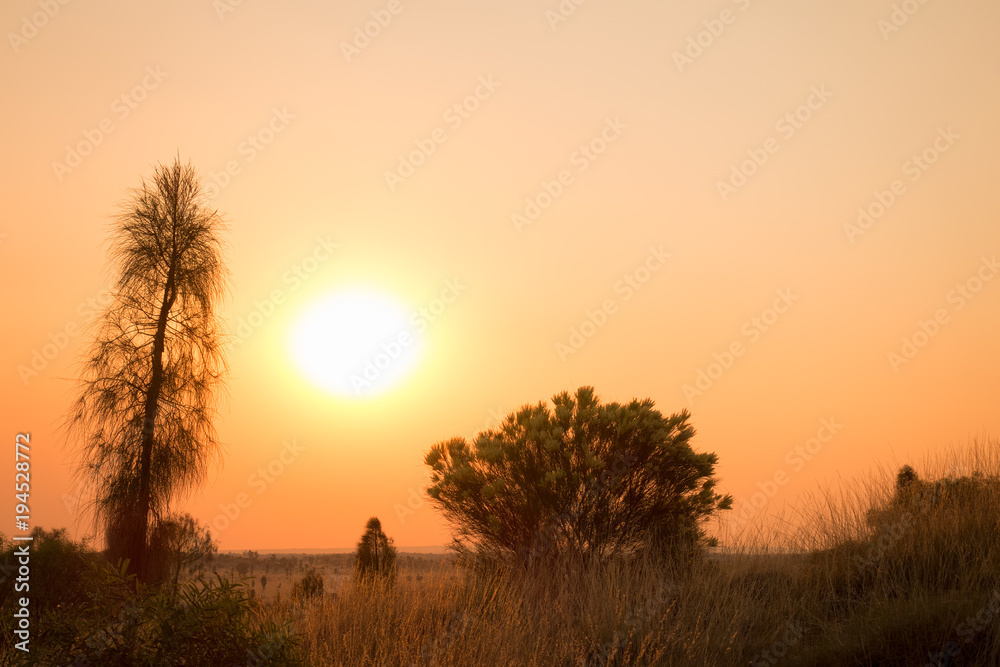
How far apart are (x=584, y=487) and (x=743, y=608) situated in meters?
4.38

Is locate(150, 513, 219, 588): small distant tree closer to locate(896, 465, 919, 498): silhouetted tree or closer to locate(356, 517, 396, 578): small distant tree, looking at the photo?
locate(356, 517, 396, 578): small distant tree

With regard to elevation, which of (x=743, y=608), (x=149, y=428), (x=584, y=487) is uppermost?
(x=149, y=428)

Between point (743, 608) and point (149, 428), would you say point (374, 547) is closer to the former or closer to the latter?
point (149, 428)

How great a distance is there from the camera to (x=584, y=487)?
14.6 meters

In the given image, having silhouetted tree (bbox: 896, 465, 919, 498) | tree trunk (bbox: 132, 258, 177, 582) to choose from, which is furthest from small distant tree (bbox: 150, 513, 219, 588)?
silhouetted tree (bbox: 896, 465, 919, 498)

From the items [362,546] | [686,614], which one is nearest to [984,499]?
[686,614]

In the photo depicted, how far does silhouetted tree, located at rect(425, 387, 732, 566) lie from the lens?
14430 mm

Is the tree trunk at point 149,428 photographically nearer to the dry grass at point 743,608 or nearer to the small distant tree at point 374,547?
the small distant tree at point 374,547

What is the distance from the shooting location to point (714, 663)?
9.14 meters

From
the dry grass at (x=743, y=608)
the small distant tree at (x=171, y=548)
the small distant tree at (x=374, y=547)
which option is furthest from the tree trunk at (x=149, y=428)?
the dry grass at (x=743, y=608)

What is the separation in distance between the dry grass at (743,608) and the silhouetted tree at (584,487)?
4.49 ft

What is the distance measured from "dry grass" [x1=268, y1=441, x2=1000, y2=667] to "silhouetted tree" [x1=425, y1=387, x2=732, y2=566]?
4.49 feet

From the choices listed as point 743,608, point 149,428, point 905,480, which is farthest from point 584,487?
point 149,428

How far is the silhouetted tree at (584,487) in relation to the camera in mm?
14430
